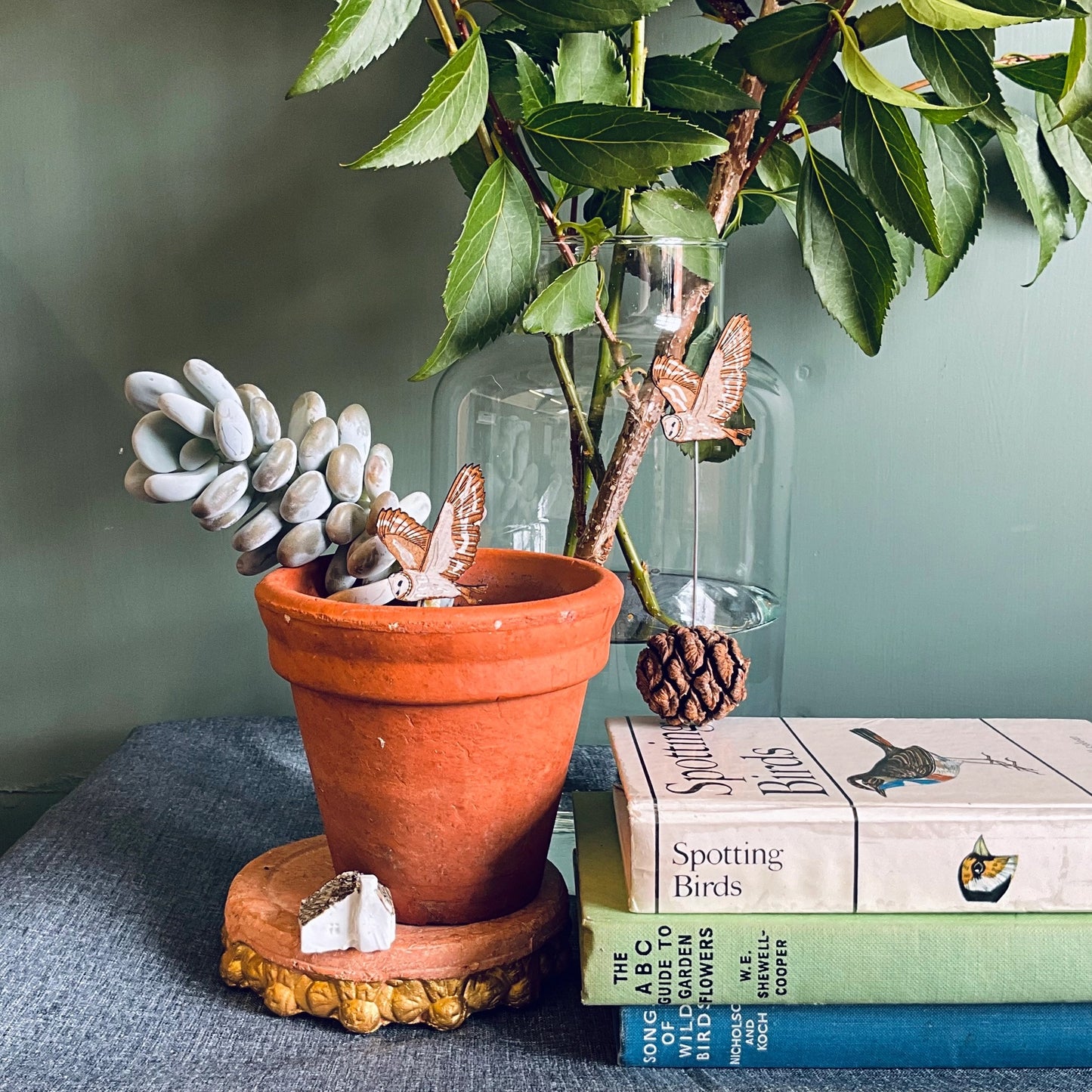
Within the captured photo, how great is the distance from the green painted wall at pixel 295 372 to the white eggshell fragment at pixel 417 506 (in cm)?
36

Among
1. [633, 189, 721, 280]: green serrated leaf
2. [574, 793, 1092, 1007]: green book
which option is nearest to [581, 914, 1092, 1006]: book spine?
[574, 793, 1092, 1007]: green book

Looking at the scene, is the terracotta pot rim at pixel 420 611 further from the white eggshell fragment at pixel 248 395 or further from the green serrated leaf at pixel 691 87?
the green serrated leaf at pixel 691 87

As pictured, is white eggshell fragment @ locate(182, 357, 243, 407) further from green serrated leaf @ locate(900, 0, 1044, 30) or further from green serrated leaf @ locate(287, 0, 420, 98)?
green serrated leaf @ locate(900, 0, 1044, 30)

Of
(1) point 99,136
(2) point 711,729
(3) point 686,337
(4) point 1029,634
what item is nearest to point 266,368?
(1) point 99,136

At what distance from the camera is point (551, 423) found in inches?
28.2

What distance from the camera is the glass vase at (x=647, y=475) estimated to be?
662 mm

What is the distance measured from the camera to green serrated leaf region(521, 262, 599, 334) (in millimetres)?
530

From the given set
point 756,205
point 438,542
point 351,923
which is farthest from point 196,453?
point 756,205

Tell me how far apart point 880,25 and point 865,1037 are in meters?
0.51

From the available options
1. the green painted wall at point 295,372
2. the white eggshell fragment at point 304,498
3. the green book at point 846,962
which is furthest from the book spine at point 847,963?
the green painted wall at point 295,372

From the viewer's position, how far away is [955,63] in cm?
53

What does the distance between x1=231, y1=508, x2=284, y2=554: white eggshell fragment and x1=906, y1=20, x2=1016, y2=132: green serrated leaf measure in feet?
1.31

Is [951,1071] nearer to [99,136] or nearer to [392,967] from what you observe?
[392,967]

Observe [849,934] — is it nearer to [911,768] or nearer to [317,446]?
[911,768]
